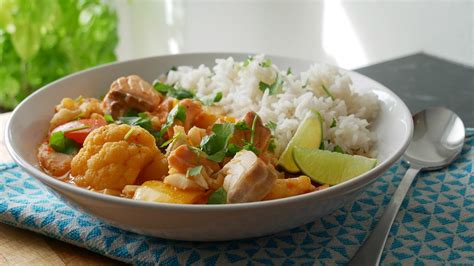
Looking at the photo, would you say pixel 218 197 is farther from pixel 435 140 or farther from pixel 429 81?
pixel 429 81

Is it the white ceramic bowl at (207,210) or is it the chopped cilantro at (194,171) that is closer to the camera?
the white ceramic bowl at (207,210)

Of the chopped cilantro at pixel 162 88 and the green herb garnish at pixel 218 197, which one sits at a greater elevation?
the green herb garnish at pixel 218 197

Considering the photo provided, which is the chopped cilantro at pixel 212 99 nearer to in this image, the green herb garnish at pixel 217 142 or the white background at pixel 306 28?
the green herb garnish at pixel 217 142

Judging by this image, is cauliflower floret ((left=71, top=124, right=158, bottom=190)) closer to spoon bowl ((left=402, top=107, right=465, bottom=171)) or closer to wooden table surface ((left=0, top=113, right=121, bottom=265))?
wooden table surface ((left=0, top=113, right=121, bottom=265))

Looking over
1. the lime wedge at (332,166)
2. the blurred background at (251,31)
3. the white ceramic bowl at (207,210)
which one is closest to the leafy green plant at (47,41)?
the blurred background at (251,31)

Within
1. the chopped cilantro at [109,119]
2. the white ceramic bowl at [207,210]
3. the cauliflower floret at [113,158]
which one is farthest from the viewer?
the chopped cilantro at [109,119]
